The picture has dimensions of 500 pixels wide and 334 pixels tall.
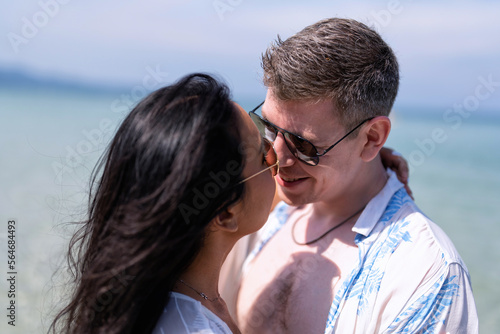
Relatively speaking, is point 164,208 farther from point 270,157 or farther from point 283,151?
point 283,151

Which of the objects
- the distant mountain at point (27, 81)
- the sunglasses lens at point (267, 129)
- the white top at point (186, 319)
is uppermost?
the sunglasses lens at point (267, 129)

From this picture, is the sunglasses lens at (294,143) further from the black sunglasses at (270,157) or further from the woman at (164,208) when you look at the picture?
the woman at (164,208)

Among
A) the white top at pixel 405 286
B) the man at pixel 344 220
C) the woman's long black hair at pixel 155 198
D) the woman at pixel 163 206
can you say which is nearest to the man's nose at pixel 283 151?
the man at pixel 344 220

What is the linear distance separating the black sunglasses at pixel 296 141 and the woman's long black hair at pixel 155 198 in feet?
2.58

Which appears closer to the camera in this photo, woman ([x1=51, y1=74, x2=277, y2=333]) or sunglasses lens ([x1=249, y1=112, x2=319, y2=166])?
woman ([x1=51, y1=74, x2=277, y2=333])

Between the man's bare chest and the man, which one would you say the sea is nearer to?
the man

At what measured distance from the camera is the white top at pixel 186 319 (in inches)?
62.0

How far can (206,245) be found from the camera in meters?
1.78

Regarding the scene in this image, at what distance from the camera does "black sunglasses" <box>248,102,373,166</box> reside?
2428mm

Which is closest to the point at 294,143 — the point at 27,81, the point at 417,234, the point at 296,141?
the point at 296,141

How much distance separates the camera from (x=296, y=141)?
2.44 metres

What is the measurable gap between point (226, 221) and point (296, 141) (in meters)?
0.83

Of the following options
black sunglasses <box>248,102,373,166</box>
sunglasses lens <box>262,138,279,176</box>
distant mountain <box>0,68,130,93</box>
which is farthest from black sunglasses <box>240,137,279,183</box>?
distant mountain <box>0,68,130,93</box>

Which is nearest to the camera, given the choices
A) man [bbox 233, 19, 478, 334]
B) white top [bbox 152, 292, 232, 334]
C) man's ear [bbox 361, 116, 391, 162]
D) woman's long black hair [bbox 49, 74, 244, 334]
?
woman's long black hair [bbox 49, 74, 244, 334]
